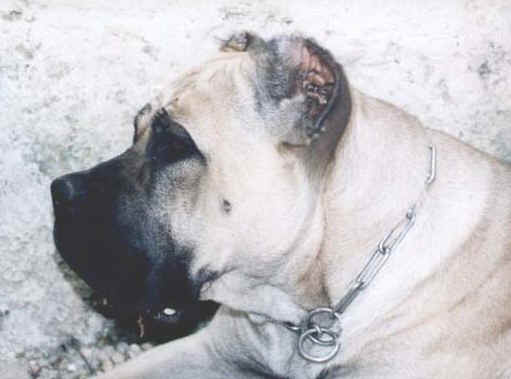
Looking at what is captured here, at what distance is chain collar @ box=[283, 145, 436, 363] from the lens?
240 cm

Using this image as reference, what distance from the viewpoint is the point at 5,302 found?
3129mm

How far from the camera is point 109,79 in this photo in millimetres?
3018

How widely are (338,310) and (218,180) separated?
1.58ft

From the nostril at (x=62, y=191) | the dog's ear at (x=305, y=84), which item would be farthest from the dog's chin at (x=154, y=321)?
the dog's ear at (x=305, y=84)

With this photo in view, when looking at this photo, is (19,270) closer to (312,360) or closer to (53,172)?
(53,172)

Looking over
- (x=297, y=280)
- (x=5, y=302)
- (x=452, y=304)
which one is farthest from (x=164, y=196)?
(x=5, y=302)

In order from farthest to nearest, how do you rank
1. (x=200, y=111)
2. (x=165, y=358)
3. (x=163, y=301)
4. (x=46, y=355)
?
1. (x=46, y=355)
2. (x=165, y=358)
3. (x=163, y=301)
4. (x=200, y=111)

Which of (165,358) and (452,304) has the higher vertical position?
(452,304)

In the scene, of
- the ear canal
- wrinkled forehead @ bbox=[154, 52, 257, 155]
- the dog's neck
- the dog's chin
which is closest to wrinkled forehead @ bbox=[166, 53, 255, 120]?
wrinkled forehead @ bbox=[154, 52, 257, 155]

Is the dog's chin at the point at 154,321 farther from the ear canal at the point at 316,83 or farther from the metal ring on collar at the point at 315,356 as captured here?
the ear canal at the point at 316,83

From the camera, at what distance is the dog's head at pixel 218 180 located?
7.43ft

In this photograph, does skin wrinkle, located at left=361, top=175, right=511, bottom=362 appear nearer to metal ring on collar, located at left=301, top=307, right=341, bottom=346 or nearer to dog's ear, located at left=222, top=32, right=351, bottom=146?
metal ring on collar, located at left=301, top=307, right=341, bottom=346

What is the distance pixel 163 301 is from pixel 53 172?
2.56 ft

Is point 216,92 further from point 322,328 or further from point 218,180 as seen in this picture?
point 322,328
